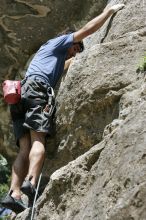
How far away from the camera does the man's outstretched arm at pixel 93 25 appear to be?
Answer: 22.7ft

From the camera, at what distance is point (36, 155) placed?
5.98 metres

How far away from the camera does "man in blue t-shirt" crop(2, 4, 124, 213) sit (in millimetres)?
5922

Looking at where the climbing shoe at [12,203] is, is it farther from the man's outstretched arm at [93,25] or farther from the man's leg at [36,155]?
the man's outstretched arm at [93,25]

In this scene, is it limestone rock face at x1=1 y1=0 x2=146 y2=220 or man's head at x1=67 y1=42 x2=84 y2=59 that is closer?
limestone rock face at x1=1 y1=0 x2=146 y2=220

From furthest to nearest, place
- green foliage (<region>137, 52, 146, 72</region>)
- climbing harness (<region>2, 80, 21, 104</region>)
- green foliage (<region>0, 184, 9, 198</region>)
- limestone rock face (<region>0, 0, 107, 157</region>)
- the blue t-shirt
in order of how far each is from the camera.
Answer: green foliage (<region>0, 184, 9, 198</region>) → limestone rock face (<region>0, 0, 107, 157</region>) → the blue t-shirt → climbing harness (<region>2, 80, 21, 104</region>) → green foliage (<region>137, 52, 146, 72</region>)

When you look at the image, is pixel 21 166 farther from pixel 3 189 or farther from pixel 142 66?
pixel 3 189

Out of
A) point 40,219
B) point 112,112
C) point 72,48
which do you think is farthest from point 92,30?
point 40,219

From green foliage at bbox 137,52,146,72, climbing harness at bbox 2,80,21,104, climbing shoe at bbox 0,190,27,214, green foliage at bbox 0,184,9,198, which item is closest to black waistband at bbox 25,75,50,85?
climbing harness at bbox 2,80,21,104

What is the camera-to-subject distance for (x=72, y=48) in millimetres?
7254

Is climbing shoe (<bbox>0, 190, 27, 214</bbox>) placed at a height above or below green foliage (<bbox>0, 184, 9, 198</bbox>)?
above

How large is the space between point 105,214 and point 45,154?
2511 mm

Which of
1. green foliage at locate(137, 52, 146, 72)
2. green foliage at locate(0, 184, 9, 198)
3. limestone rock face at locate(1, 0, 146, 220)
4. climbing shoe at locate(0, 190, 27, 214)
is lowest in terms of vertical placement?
green foliage at locate(0, 184, 9, 198)

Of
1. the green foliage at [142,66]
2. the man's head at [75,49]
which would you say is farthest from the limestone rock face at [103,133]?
A: the man's head at [75,49]

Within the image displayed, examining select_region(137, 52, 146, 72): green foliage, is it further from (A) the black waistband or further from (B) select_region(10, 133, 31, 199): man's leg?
(B) select_region(10, 133, 31, 199): man's leg
